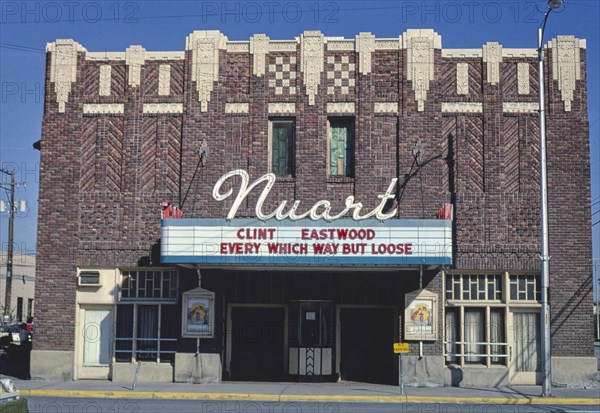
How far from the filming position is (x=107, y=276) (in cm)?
2614

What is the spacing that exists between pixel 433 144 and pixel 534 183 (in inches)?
126

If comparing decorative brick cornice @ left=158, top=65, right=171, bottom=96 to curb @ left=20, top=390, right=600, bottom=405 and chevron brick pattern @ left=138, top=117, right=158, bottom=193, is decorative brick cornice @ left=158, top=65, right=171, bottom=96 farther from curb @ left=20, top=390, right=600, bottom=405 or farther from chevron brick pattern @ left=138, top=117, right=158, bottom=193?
curb @ left=20, top=390, right=600, bottom=405

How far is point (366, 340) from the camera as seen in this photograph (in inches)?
1049

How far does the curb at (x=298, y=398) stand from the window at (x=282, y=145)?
6.93 metres

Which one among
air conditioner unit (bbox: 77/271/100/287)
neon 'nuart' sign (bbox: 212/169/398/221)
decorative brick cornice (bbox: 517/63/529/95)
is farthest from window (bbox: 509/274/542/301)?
air conditioner unit (bbox: 77/271/100/287)

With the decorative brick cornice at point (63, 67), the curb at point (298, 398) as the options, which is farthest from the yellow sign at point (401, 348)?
the decorative brick cornice at point (63, 67)

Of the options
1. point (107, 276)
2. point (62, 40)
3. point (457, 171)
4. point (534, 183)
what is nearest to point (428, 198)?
point (457, 171)

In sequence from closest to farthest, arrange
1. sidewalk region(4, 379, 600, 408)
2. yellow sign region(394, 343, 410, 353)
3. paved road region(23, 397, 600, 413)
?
paved road region(23, 397, 600, 413), sidewalk region(4, 379, 600, 408), yellow sign region(394, 343, 410, 353)

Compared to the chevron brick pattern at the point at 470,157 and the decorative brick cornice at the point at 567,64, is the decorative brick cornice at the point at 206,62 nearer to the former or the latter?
the chevron brick pattern at the point at 470,157

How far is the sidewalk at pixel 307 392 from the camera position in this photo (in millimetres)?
22297

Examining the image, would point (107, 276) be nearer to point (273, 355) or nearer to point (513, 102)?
point (273, 355)

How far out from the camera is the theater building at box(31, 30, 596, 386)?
993 inches

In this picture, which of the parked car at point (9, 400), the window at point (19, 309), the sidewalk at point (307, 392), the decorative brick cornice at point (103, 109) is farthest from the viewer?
the window at point (19, 309)

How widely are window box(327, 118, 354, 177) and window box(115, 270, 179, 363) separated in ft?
19.3
